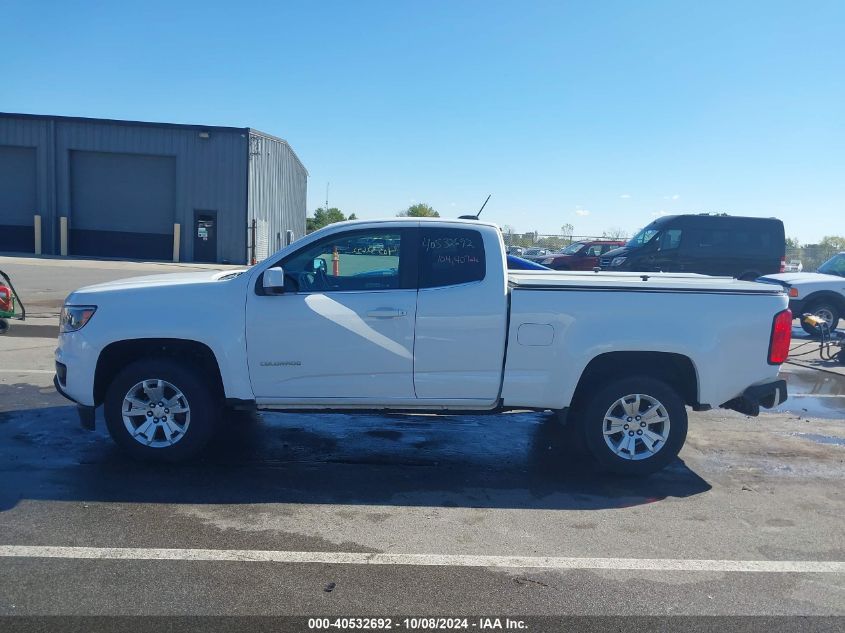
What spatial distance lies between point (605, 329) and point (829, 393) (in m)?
5.43

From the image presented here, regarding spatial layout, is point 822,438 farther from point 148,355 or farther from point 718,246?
point 718,246

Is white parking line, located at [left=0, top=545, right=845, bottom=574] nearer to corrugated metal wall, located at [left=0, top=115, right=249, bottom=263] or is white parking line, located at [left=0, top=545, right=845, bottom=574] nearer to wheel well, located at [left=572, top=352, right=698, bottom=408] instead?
wheel well, located at [left=572, top=352, right=698, bottom=408]

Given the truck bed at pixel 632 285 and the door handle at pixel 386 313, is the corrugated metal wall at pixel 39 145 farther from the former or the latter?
the truck bed at pixel 632 285

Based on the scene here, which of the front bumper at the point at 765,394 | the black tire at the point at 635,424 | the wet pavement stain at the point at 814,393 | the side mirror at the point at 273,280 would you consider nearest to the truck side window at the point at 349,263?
the side mirror at the point at 273,280

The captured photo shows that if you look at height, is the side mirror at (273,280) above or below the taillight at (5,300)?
above

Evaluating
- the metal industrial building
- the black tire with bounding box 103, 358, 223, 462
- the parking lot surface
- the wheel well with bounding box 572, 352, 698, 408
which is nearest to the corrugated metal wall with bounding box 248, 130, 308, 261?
the metal industrial building

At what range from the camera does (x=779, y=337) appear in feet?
17.5

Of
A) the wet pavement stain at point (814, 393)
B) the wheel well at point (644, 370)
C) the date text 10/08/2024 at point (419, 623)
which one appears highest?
the wheel well at point (644, 370)

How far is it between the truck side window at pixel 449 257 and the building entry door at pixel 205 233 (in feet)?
89.0

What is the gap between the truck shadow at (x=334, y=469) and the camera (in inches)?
193

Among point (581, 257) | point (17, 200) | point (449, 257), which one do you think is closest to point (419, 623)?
point (449, 257)

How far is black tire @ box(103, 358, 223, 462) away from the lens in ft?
17.3

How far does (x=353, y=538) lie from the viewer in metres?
4.25

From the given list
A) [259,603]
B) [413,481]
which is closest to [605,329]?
[413,481]
